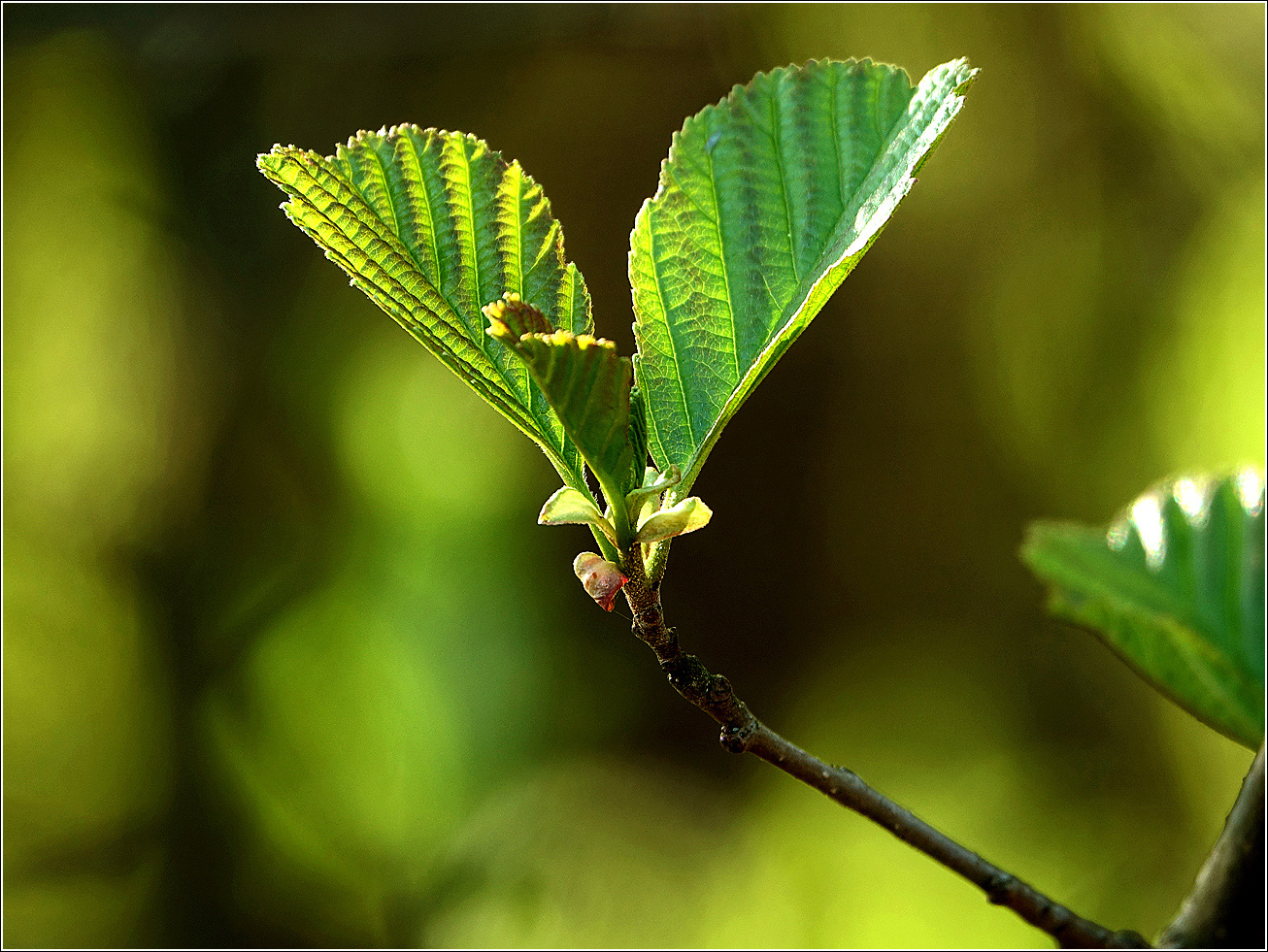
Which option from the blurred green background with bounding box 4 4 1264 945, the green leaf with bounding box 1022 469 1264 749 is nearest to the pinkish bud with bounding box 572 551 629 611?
the green leaf with bounding box 1022 469 1264 749

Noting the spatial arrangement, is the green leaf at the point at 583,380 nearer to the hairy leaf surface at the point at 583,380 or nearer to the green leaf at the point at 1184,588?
the hairy leaf surface at the point at 583,380

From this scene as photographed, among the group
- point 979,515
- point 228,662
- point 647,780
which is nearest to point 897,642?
point 979,515

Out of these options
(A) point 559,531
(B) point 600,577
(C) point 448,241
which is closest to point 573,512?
(B) point 600,577

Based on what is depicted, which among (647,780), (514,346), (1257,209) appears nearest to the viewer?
(514,346)

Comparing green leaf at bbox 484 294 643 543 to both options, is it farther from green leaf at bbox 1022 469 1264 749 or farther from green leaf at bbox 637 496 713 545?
green leaf at bbox 1022 469 1264 749

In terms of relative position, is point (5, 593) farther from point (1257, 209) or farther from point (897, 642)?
point (1257, 209)

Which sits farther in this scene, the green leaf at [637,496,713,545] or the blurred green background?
the blurred green background

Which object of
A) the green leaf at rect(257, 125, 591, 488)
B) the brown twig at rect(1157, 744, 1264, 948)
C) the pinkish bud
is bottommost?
the brown twig at rect(1157, 744, 1264, 948)

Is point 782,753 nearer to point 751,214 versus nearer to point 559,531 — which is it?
point 751,214
